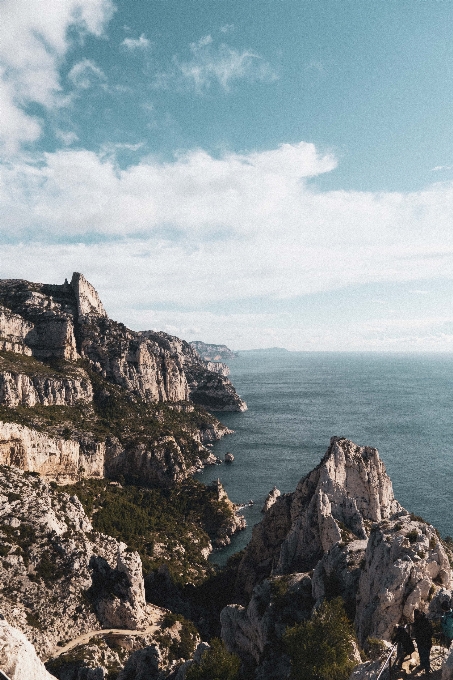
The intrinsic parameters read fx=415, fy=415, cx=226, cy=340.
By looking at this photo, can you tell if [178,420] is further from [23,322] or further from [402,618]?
[402,618]

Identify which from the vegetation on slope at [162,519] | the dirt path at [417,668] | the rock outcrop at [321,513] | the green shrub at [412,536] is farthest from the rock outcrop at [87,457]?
the dirt path at [417,668]

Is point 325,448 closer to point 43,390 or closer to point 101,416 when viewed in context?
point 101,416

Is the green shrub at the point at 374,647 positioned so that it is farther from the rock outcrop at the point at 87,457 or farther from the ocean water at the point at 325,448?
the rock outcrop at the point at 87,457

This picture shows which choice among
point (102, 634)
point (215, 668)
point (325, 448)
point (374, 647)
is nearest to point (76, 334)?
point (325, 448)

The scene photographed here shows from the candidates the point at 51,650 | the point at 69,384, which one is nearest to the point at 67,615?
the point at 51,650

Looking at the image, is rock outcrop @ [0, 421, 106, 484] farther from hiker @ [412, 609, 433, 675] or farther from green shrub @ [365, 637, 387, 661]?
hiker @ [412, 609, 433, 675]
